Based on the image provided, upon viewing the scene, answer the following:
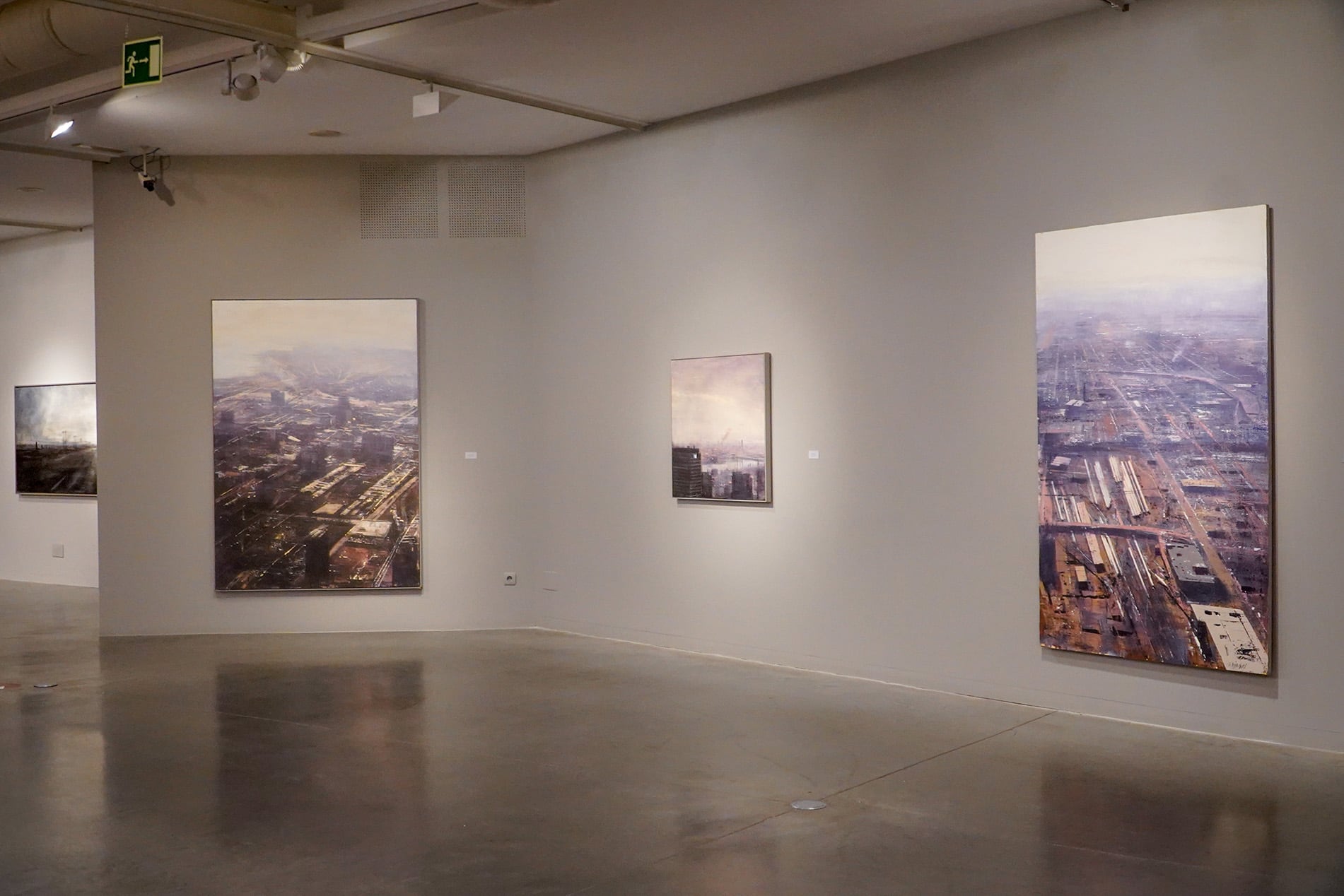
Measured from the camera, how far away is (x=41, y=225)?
13.3 m

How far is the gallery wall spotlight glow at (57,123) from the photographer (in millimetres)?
8377

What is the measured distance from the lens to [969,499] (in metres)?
7.23

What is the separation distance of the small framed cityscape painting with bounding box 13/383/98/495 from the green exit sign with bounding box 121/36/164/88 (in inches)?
310

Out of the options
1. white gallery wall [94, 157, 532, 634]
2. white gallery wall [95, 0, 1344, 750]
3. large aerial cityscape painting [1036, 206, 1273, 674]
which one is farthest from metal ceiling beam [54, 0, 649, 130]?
large aerial cityscape painting [1036, 206, 1273, 674]

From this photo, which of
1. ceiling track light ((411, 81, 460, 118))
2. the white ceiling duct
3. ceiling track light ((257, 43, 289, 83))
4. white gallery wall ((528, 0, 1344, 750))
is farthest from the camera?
ceiling track light ((411, 81, 460, 118))

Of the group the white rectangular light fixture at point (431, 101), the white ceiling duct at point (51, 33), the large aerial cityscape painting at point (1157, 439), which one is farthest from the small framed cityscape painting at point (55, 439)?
the large aerial cityscape painting at point (1157, 439)

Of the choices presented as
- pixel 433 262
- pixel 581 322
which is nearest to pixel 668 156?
pixel 581 322

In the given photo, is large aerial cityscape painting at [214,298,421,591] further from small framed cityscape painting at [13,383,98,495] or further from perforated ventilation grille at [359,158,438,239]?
small framed cityscape painting at [13,383,98,495]

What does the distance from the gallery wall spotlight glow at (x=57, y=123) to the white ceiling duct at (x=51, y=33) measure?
1.05m

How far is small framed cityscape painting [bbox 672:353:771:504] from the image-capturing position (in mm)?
8375

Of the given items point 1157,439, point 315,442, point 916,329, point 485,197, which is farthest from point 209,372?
point 1157,439

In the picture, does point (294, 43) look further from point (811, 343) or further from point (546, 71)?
point (811, 343)

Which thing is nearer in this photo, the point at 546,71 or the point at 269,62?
the point at 269,62

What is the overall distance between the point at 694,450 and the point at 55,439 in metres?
8.98
